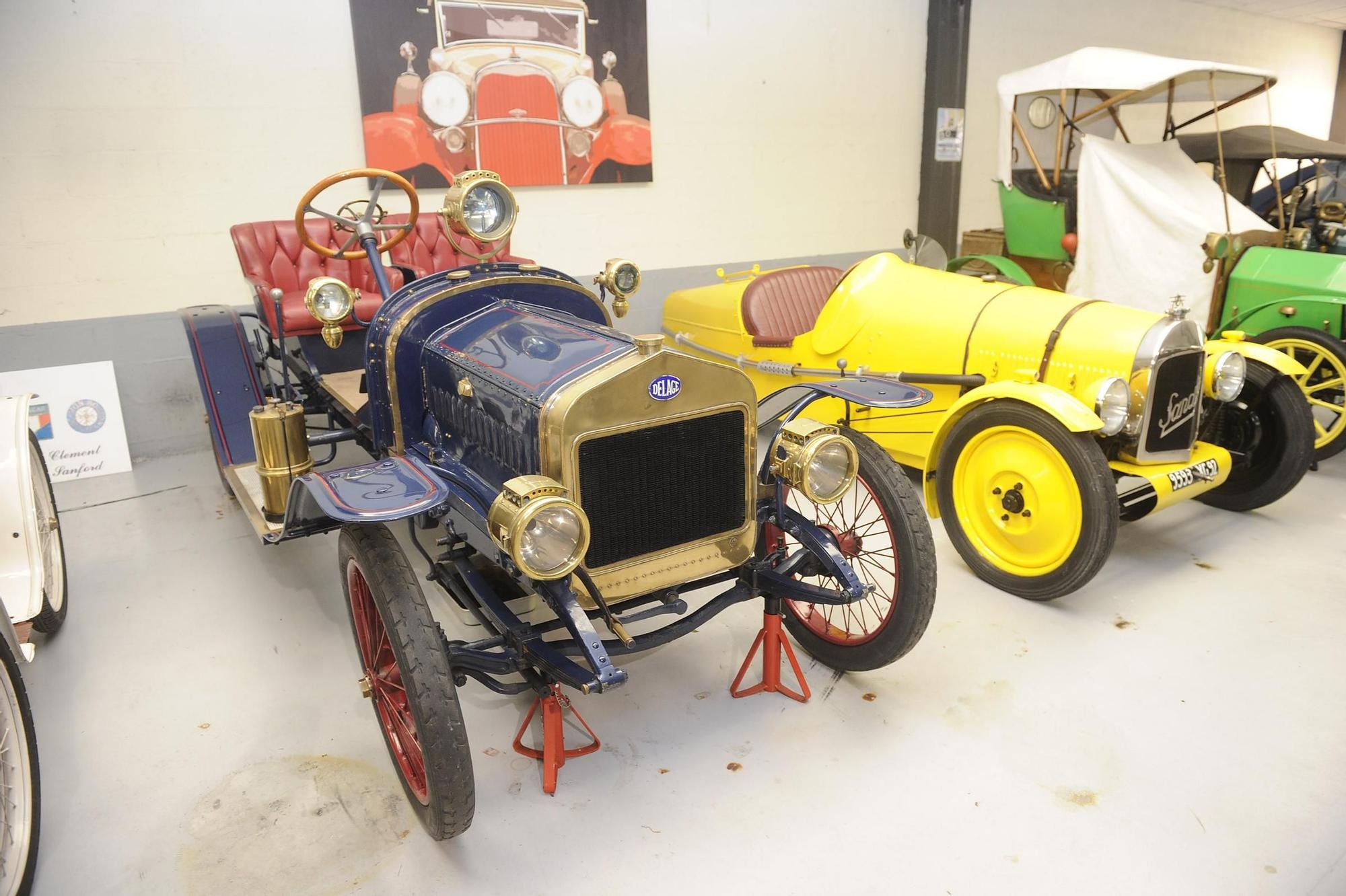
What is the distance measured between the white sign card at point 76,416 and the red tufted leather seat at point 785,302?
142 inches

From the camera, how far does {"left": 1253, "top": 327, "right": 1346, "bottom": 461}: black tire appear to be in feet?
13.8

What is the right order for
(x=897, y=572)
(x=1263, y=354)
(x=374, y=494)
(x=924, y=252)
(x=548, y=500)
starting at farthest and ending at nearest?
(x=924, y=252), (x=1263, y=354), (x=897, y=572), (x=374, y=494), (x=548, y=500)

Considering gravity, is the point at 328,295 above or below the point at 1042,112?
below

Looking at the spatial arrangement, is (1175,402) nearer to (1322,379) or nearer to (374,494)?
(1322,379)

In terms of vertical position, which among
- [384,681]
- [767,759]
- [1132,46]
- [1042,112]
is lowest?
[767,759]

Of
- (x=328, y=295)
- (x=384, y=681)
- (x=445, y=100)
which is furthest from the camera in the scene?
(x=445, y=100)

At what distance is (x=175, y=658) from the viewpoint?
9.41 ft

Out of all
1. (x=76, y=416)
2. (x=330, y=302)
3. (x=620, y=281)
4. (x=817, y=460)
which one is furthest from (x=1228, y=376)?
(x=76, y=416)

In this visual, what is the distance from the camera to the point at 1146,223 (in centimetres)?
511

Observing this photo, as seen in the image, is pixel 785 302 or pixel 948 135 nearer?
pixel 785 302

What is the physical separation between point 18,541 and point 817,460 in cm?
245

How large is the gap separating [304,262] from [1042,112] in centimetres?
486

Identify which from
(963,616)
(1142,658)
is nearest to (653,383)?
(963,616)

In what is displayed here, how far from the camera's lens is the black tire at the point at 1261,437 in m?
3.60
